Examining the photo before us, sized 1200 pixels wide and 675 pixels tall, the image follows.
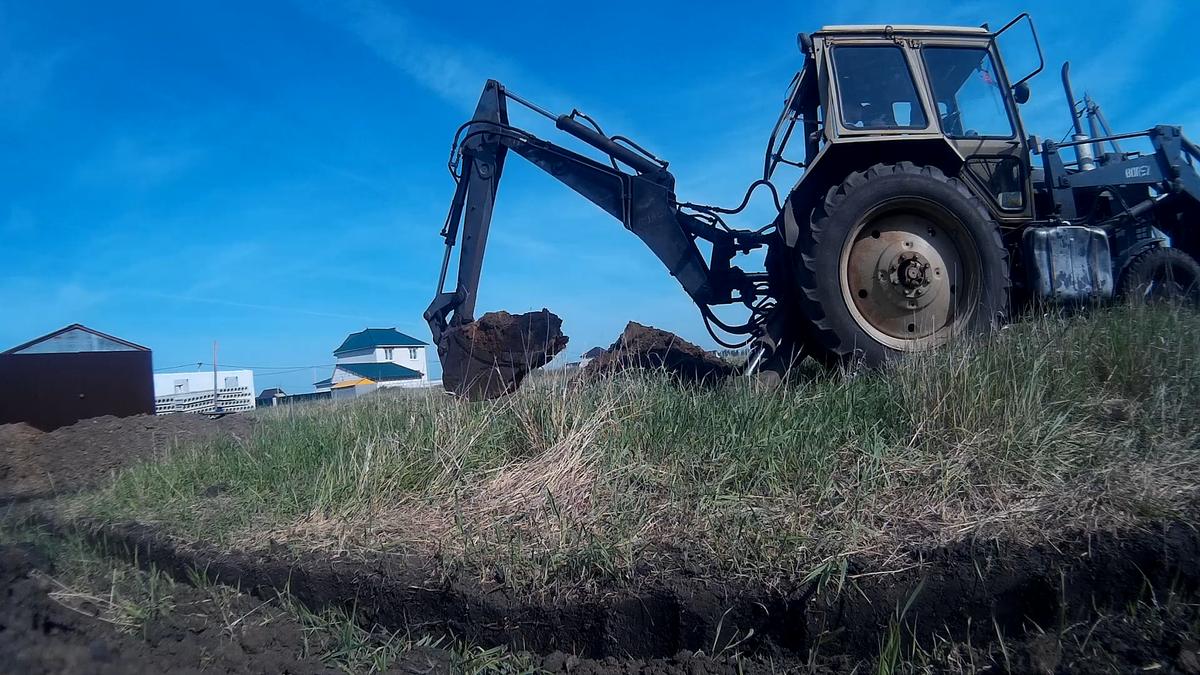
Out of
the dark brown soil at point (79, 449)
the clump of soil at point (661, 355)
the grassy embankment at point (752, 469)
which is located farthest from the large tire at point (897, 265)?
the dark brown soil at point (79, 449)

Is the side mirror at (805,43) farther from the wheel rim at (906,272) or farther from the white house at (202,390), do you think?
the white house at (202,390)

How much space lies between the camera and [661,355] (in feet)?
24.0

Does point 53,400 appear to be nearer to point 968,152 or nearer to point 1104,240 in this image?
point 968,152

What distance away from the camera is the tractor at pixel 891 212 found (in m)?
5.34

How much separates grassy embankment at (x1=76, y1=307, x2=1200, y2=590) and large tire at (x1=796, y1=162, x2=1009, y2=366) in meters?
0.72

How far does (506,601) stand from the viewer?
285 centimetres

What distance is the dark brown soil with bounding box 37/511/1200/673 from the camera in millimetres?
2547

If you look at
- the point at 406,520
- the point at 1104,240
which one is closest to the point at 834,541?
the point at 406,520

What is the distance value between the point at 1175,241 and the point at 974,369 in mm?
4311

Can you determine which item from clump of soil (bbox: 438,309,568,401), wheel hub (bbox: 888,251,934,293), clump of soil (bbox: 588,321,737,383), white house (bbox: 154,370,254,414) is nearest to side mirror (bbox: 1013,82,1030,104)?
wheel hub (bbox: 888,251,934,293)

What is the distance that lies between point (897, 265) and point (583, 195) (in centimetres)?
293

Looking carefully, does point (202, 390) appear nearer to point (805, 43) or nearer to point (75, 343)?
point (75, 343)

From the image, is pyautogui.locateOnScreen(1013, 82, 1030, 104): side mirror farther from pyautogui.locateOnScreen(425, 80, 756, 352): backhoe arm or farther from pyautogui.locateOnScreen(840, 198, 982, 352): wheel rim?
pyautogui.locateOnScreen(425, 80, 756, 352): backhoe arm

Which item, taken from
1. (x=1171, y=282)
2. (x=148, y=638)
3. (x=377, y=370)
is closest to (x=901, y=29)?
(x=1171, y=282)
